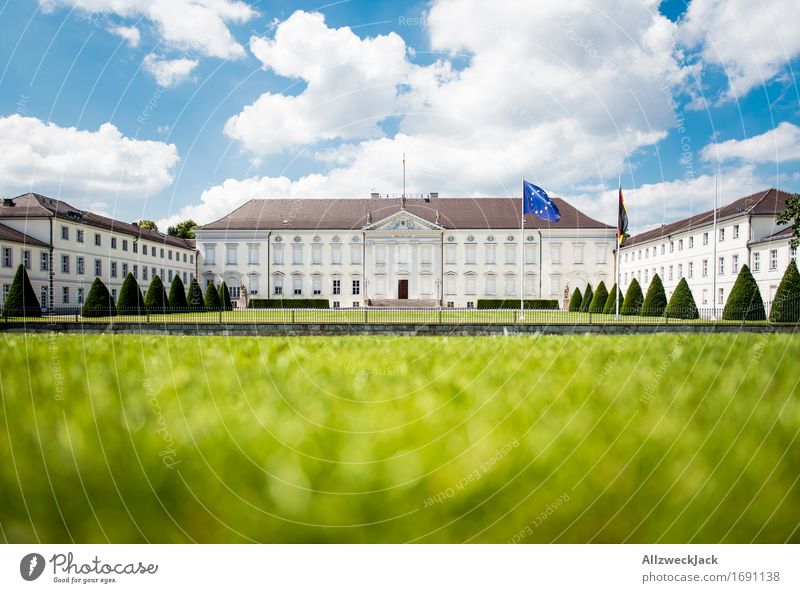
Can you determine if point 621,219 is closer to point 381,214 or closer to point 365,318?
point 365,318

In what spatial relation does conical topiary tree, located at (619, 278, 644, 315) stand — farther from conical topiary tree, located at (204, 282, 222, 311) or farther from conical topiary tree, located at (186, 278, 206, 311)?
conical topiary tree, located at (204, 282, 222, 311)

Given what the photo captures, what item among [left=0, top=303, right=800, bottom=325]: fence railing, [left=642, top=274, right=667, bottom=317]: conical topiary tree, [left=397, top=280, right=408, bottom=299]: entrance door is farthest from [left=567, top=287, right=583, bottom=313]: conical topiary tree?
[left=397, top=280, right=408, bottom=299]: entrance door

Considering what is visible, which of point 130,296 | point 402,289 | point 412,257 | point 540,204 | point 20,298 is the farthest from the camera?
point 402,289

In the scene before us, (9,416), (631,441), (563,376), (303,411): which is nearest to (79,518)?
(303,411)

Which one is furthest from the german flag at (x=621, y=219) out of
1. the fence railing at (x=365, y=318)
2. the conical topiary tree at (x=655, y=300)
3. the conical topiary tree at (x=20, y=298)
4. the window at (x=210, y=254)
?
the window at (x=210, y=254)

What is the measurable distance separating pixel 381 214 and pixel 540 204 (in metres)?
39.7

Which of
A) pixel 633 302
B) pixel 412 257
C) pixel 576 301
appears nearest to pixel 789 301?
pixel 633 302

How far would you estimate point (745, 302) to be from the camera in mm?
24328

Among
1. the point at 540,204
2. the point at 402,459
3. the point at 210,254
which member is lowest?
the point at 402,459

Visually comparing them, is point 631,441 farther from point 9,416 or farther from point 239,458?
point 9,416

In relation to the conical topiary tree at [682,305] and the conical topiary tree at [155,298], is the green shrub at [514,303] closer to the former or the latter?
the conical topiary tree at [682,305]

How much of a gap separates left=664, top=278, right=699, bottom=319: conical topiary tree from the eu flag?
1167cm

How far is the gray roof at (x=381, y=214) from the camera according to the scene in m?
53.8

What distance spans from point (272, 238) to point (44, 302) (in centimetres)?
2365
